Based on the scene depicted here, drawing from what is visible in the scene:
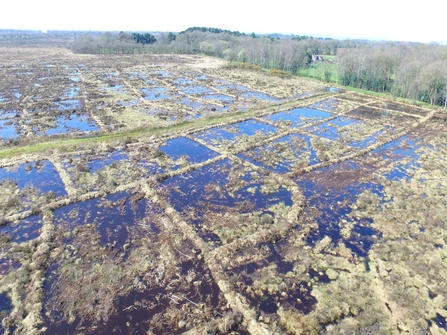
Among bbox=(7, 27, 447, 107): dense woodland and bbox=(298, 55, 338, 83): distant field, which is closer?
bbox=(7, 27, 447, 107): dense woodland

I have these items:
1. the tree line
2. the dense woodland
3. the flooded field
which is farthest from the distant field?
the flooded field

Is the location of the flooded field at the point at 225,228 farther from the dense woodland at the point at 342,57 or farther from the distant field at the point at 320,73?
the distant field at the point at 320,73

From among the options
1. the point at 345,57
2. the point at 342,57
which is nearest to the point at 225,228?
the point at 345,57

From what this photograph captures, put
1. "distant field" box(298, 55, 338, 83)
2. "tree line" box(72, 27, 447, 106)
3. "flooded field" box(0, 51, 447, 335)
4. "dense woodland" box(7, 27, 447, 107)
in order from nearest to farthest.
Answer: "flooded field" box(0, 51, 447, 335) → "tree line" box(72, 27, 447, 106) → "dense woodland" box(7, 27, 447, 107) → "distant field" box(298, 55, 338, 83)

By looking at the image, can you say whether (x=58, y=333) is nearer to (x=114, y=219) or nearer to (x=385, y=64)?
(x=114, y=219)

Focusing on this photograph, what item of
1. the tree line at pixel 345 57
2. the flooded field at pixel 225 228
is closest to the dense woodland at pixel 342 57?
the tree line at pixel 345 57

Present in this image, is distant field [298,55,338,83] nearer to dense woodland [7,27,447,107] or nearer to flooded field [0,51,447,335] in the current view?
dense woodland [7,27,447,107]

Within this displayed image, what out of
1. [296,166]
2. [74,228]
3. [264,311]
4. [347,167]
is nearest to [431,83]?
[347,167]
